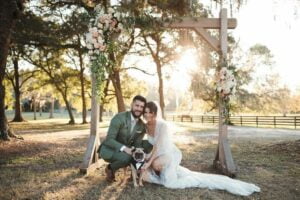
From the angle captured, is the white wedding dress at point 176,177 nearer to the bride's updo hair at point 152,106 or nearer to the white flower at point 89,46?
the bride's updo hair at point 152,106

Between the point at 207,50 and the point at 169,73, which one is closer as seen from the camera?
the point at 207,50

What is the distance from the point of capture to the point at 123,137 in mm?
6332

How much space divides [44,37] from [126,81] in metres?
18.9

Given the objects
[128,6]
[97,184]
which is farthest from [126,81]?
[97,184]

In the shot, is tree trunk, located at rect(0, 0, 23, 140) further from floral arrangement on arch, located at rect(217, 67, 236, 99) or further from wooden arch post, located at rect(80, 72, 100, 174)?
floral arrangement on arch, located at rect(217, 67, 236, 99)

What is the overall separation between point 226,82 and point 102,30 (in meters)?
2.71

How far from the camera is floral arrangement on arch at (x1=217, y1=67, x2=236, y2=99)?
7.06m

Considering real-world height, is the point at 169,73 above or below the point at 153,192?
above

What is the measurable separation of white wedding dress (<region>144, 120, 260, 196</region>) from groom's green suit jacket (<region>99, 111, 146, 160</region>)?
0.30 meters

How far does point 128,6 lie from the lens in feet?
28.3

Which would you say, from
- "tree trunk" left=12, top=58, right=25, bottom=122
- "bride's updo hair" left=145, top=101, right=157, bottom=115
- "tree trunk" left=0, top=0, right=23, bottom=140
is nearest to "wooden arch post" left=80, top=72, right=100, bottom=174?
"bride's updo hair" left=145, top=101, right=157, bottom=115

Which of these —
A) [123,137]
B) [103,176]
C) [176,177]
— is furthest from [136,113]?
[103,176]

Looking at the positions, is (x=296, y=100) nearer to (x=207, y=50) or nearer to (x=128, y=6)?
(x=207, y=50)

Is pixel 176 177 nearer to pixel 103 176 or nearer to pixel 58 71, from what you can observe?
pixel 103 176
